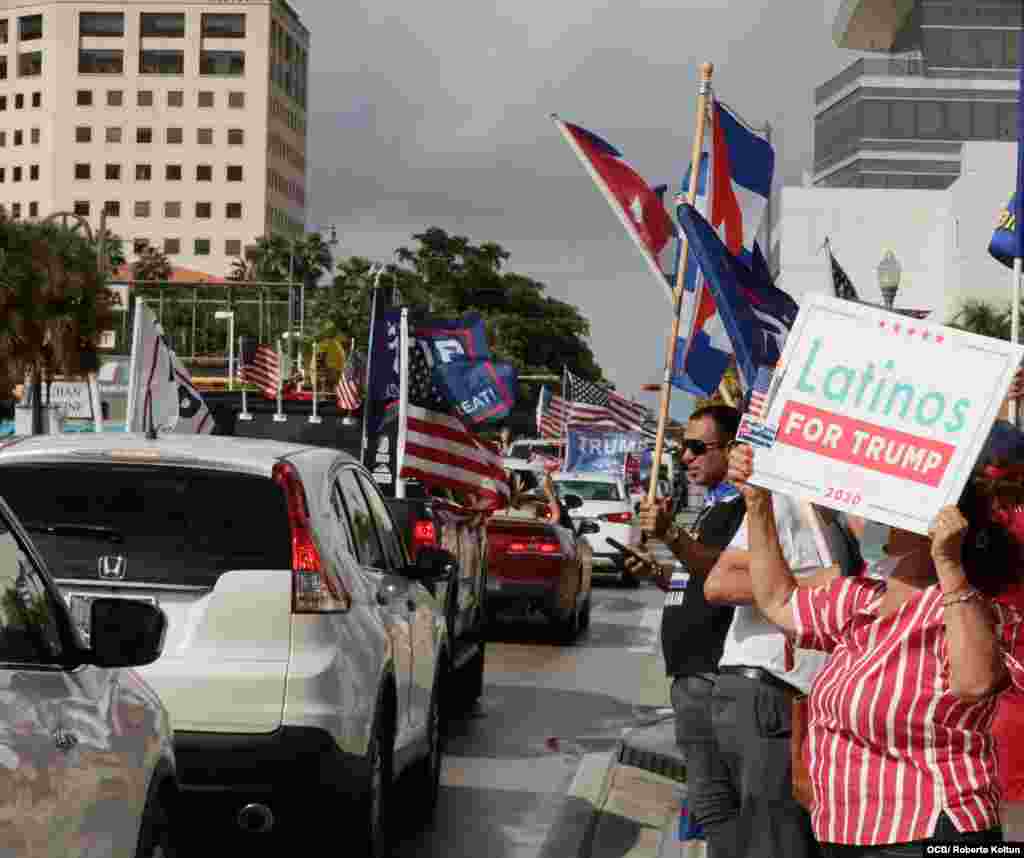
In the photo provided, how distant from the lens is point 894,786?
427 centimetres

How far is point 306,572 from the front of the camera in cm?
720

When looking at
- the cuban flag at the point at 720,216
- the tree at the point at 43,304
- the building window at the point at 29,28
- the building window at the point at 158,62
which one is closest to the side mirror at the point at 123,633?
the cuban flag at the point at 720,216

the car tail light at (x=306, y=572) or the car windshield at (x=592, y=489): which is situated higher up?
the car tail light at (x=306, y=572)

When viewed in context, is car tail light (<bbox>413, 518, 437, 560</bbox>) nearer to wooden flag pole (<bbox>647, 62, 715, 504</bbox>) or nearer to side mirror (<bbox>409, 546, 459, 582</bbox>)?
wooden flag pole (<bbox>647, 62, 715, 504</bbox>)

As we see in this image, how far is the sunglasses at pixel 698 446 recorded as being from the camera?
6998 mm

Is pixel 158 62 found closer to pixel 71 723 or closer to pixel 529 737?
pixel 529 737

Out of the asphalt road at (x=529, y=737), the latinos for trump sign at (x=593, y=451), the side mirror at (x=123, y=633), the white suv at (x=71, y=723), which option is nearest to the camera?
the white suv at (x=71, y=723)

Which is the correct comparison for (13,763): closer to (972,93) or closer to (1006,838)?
(1006,838)

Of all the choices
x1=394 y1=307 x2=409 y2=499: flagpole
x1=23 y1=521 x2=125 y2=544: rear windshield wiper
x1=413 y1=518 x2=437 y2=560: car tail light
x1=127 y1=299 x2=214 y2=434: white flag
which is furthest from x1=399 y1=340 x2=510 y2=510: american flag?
x1=23 y1=521 x2=125 y2=544: rear windshield wiper

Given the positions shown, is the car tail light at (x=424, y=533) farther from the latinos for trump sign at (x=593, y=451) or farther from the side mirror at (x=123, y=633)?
the latinos for trump sign at (x=593, y=451)

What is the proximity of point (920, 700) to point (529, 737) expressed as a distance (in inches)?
332

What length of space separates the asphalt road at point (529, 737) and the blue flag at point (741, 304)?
2.26 meters

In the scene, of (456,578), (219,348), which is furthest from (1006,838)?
(219,348)

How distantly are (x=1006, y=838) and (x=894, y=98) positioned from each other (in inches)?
4392
